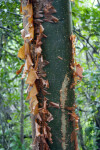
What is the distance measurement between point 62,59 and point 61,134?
24 cm

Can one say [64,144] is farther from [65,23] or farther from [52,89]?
[65,23]

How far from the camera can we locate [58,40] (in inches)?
21.1

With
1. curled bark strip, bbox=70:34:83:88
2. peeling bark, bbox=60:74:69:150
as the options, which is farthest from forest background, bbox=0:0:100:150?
peeling bark, bbox=60:74:69:150

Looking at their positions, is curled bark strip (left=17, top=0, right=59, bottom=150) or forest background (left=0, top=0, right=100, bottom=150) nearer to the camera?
curled bark strip (left=17, top=0, right=59, bottom=150)

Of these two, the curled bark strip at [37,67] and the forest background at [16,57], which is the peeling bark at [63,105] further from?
the forest background at [16,57]

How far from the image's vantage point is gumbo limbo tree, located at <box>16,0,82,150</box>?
21.0 inches

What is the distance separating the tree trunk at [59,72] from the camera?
0.53 meters

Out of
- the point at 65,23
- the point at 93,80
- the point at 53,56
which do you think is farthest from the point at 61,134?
the point at 93,80

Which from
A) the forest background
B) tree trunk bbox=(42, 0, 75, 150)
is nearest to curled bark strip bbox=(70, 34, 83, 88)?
tree trunk bbox=(42, 0, 75, 150)

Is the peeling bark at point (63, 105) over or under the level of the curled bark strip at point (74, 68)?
under

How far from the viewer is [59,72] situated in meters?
0.54

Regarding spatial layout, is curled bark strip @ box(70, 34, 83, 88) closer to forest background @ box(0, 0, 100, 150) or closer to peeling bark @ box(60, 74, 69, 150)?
peeling bark @ box(60, 74, 69, 150)

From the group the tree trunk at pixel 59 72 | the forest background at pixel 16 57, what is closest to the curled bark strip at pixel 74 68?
the tree trunk at pixel 59 72

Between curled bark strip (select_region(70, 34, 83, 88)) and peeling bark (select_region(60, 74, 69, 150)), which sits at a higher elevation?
curled bark strip (select_region(70, 34, 83, 88))
